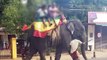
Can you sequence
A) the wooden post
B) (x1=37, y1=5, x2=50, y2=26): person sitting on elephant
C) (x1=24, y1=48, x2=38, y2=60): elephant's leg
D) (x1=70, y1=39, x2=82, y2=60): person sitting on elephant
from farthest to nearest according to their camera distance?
the wooden post < (x1=70, y1=39, x2=82, y2=60): person sitting on elephant < (x1=24, y1=48, x2=38, y2=60): elephant's leg < (x1=37, y1=5, x2=50, y2=26): person sitting on elephant

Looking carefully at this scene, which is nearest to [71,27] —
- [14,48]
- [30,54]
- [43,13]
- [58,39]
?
[58,39]

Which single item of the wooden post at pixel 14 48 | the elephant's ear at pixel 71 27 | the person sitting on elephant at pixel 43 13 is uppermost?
the person sitting on elephant at pixel 43 13

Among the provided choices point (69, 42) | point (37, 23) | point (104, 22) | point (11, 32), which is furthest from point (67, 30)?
point (104, 22)

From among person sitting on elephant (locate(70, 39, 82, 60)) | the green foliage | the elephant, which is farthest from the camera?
the green foliage

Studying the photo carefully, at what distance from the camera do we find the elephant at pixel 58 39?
29.0 feet

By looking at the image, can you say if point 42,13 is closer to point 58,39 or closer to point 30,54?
point 58,39

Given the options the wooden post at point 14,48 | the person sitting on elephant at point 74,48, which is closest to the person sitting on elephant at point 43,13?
the person sitting on elephant at point 74,48

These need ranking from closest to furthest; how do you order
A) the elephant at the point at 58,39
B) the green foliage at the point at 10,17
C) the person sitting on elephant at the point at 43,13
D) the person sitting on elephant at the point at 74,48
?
the person sitting on elephant at the point at 43,13 < the elephant at the point at 58,39 < the person sitting on elephant at the point at 74,48 < the green foliage at the point at 10,17

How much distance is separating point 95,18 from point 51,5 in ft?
21.1

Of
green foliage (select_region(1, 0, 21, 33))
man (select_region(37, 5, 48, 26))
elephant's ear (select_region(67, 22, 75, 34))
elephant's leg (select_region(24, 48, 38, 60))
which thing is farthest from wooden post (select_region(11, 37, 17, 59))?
man (select_region(37, 5, 48, 26))

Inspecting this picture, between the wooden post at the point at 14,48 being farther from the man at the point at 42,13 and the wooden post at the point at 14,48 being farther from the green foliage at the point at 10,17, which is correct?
the man at the point at 42,13

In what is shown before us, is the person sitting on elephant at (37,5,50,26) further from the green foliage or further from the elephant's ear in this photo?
the green foliage

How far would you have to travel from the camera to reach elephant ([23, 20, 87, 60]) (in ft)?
29.0

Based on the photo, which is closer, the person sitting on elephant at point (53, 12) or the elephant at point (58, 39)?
the person sitting on elephant at point (53, 12)
